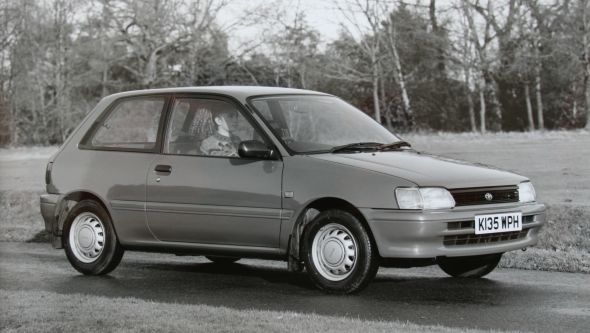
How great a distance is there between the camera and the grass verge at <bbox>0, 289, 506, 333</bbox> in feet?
19.7

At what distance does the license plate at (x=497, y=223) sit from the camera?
7379 mm

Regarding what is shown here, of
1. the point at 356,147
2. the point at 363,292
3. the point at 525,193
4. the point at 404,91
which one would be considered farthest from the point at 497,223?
the point at 404,91

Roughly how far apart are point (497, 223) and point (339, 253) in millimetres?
1202

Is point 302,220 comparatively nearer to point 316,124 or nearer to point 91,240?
point 316,124

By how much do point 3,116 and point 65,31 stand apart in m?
5.17

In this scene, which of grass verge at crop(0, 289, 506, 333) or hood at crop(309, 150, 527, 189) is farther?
hood at crop(309, 150, 527, 189)

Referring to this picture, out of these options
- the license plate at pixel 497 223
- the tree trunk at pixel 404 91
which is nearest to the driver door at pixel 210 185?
the license plate at pixel 497 223

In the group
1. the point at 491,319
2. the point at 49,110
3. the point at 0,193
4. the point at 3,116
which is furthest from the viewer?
the point at 49,110

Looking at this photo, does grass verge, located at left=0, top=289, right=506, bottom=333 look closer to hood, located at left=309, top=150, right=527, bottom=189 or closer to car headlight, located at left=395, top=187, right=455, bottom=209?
car headlight, located at left=395, top=187, right=455, bottom=209

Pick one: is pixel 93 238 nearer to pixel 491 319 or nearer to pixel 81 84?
pixel 491 319

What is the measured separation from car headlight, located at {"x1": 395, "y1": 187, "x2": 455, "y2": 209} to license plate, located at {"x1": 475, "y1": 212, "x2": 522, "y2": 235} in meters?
0.29

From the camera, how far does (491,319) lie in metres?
6.47

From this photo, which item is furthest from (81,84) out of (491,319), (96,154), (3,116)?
(491,319)

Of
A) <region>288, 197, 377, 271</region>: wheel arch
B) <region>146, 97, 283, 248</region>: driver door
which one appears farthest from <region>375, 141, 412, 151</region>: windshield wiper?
<region>146, 97, 283, 248</region>: driver door
